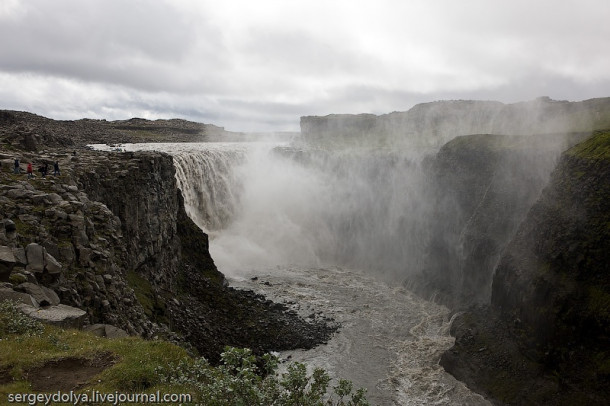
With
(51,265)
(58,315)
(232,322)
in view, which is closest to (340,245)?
(232,322)

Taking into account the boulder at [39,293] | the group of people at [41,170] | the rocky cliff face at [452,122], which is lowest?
the boulder at [39,293]

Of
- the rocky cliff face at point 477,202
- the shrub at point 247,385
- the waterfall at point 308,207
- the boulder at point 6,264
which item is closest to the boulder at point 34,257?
the boulder at point 6,264

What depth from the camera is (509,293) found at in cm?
3422

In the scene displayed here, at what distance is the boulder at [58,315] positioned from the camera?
15.2 meters

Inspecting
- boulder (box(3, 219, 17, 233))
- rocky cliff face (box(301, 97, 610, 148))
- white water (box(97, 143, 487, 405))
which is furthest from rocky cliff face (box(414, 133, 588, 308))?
boulder (box(3, 219, 17, 233))

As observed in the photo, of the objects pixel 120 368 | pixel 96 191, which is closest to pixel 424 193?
pixel 96 191

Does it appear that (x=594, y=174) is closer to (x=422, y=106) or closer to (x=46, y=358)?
(x=46, y=358)

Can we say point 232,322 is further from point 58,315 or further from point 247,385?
point 247,385

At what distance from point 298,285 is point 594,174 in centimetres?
3336

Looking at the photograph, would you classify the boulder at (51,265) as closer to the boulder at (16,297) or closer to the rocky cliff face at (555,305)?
the boulder at (16,297)

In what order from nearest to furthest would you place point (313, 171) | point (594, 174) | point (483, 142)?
point (594, 174) < point (483, 142) < point (313, 171)

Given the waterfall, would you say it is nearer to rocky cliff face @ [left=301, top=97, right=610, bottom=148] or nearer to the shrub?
rocky cliff face @ [left=301, top=97, right=610, bottom=148]

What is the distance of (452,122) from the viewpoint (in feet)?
Result: 357

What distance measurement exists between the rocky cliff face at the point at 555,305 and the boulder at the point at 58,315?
1028 inches
